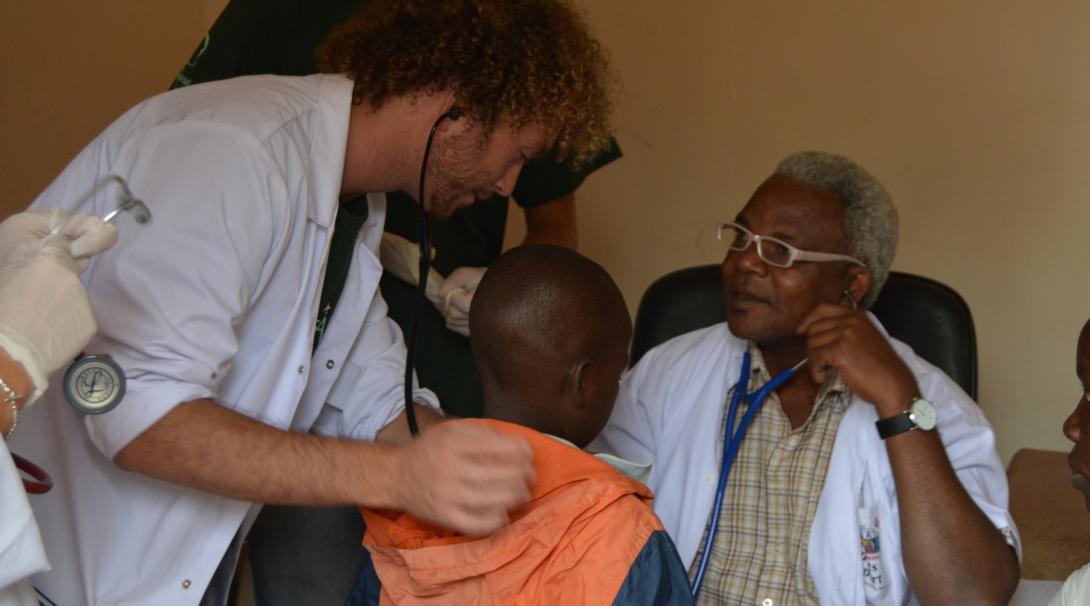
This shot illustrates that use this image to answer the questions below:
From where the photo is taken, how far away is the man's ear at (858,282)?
220 centimetres

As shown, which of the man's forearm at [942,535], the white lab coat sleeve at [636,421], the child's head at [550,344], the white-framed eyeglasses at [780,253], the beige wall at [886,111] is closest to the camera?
the child's head at [550,344]

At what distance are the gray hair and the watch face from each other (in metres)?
0.36

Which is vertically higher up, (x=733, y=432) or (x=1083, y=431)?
(x=1083, y=431)

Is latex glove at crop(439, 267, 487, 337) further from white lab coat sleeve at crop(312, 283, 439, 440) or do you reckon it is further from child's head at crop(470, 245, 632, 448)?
child's head at crop(470, 245, 632, 448)

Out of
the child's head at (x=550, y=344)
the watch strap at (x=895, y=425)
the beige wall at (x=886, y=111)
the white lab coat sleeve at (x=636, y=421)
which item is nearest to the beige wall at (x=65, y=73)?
the beige wall at (x=886, y=111)

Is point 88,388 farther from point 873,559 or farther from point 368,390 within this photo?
point 873,559

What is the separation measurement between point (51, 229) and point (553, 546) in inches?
28.2

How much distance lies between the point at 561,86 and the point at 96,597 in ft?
3.21

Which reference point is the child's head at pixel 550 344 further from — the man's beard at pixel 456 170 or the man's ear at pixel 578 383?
the man's beard at pixel 456 170

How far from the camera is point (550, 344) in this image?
67.3 inches

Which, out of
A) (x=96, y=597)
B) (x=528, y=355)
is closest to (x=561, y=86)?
(x=528, y=355)

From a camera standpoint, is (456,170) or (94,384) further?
(456,170)

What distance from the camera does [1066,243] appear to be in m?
3.04

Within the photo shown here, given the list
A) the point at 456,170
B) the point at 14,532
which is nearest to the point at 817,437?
the point at 456,170
